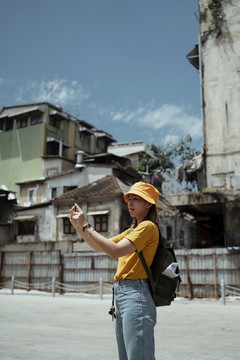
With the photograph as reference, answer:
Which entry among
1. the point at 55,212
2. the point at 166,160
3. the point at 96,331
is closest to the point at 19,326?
the point at 96,331

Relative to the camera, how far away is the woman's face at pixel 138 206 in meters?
3.06

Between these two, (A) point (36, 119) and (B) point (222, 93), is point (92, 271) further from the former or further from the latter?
(A) point (36, 119)

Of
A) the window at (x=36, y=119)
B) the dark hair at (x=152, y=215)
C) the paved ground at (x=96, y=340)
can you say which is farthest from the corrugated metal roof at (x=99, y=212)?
the dark hair at (x=152, y=215)

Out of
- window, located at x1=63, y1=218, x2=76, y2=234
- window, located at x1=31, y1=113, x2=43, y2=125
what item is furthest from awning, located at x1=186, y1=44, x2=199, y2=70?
window, located at x1=31, y1=113, x2=43, y2=125

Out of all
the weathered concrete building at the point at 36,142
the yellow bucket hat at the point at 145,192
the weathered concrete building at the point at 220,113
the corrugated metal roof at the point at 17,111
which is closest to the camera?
the yellow bucket hat at the point at 145,192

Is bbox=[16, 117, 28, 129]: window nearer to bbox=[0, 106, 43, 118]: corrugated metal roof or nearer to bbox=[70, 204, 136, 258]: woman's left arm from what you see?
bbox=[0, 106, 43, 118]: corrugated metal roof

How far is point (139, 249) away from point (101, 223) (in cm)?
2584

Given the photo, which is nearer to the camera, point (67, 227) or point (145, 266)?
point (145, 266)

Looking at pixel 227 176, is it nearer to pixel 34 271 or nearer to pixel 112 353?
pixel 34 271

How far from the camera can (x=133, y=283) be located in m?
2.79

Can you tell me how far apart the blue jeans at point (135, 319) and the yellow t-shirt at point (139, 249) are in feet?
0.16

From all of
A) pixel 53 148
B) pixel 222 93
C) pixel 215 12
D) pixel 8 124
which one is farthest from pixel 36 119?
pixel 222 93

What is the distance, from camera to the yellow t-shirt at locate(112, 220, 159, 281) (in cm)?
280

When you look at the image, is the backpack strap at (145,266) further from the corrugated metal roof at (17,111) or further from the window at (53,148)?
the corrugated metal roof at (17,111)
